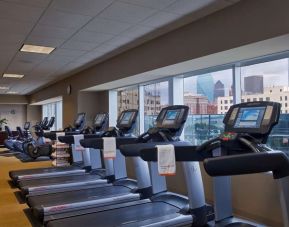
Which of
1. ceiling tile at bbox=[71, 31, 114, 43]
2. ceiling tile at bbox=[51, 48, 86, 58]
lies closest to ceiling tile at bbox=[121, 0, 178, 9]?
ceiling tile at bbox=[71, 31, 114, 43]

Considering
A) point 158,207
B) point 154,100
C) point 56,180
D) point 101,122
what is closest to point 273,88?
point 158,207

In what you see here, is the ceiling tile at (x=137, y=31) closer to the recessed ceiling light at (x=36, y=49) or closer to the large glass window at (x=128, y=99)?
the recessed ceiling light at (x=36, y=49)

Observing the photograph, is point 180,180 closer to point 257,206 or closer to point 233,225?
point 257,206

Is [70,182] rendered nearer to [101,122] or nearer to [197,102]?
[101,122]

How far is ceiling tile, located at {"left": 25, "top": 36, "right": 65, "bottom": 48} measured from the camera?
14.8 feet

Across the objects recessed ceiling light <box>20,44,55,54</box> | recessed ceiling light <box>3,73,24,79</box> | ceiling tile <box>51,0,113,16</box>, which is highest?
recessed ceiling light <box>3,73,24,79</box>

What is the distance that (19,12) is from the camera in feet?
11.2

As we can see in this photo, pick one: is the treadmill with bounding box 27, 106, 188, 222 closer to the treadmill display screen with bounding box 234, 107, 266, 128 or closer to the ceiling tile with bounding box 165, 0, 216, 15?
the treadmill display screen with bounding box 234, 107, 266, 128

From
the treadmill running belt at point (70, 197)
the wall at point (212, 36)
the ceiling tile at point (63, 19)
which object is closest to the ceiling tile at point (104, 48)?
the wall at point (212, 36)

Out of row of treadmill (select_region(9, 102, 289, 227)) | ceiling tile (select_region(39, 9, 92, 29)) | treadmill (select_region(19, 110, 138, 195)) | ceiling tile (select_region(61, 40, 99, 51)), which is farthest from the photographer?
ceiling tile (select_region(61, 40, 99, 51))

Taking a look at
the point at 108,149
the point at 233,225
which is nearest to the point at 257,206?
the point at 233,225

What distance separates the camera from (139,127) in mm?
6375

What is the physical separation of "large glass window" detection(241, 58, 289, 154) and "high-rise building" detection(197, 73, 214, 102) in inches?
26.8

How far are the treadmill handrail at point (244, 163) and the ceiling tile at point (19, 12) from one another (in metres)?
2.74
